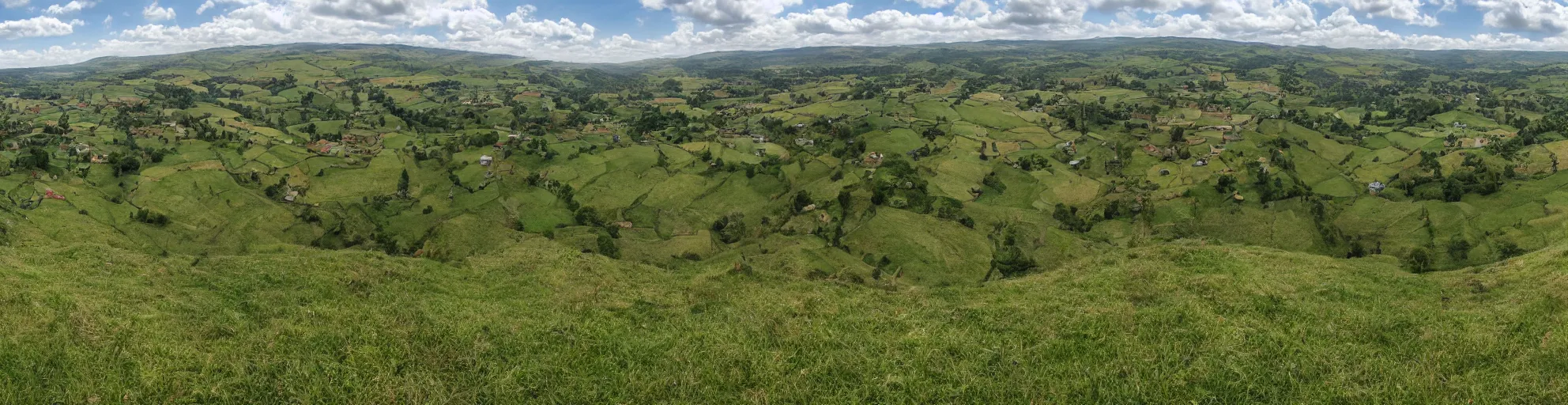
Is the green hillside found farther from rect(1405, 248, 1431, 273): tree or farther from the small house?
the small house

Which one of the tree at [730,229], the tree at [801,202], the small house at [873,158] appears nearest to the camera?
the tree at [730,229]

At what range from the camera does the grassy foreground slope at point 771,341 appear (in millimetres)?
19047

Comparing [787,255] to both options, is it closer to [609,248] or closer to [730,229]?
[609,248]

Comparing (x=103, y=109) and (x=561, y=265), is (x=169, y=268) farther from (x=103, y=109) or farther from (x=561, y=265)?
(x=103, y=109)

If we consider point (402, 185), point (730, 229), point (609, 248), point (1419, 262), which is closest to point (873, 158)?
point (730, 229)

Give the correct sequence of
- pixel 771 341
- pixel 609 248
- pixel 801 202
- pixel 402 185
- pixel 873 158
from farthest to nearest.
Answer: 1. pixel 873 158
2. pixel 402 185
3. pixel 801 202
4. pixel 609 248
5. pixel 771 341

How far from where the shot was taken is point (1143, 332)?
76.3 feet

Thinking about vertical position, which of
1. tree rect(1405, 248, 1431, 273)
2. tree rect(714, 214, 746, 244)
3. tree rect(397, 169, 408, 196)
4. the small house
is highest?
the small house

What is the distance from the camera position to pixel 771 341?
2420 cm

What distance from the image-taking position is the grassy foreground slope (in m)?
19.0

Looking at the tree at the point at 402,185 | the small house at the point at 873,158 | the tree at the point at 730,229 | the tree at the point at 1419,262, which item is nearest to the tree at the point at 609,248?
the tree at the point at 730,229

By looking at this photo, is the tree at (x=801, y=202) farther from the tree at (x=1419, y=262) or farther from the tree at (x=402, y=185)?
the tree at (x=1419, y=262)

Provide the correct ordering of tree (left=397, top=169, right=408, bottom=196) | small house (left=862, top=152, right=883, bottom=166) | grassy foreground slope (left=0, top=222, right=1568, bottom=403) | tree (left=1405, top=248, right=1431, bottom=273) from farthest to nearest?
small house (left=862, top=152, right=883, bottom=166) < tree (left=397, top=169, right=408, bottom=196) < tree (left=1405, top=248, right=1431, bottom=273) < grassy foreground slope (left=0, top=222, right=1568, bottom=403)

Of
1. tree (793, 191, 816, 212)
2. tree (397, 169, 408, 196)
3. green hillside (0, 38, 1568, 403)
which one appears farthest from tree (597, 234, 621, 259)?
tree (397, 169, 408, 196)
